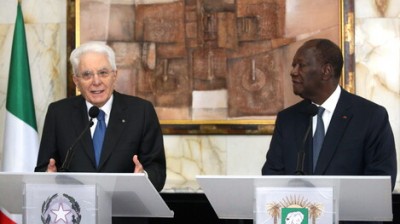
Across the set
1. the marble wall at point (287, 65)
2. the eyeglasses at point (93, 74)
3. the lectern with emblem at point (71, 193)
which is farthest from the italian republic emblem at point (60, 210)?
the marble wall at point (287, 65)

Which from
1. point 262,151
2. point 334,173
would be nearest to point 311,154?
point 334,173

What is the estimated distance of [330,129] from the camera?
404 centimetres

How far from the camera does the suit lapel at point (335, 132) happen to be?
3.98m

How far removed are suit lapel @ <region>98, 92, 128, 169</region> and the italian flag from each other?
188cm

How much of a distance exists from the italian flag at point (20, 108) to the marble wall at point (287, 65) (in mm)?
242

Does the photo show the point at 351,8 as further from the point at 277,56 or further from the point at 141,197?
the point at 141,197

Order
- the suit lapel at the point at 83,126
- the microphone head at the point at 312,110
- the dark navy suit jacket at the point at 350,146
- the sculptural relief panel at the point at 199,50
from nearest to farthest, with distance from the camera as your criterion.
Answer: the microphone head at the point at 312,110
the dark navy suit jacket at the point at 350,146
the suit lapel at the point at 83,126
the sculptural relief panel at the point at 199,50

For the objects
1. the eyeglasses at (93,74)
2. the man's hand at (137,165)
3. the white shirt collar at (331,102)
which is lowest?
the man's hand at (137,165)

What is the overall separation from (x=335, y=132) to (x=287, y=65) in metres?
1.90

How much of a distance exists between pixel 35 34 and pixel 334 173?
10.1 feet

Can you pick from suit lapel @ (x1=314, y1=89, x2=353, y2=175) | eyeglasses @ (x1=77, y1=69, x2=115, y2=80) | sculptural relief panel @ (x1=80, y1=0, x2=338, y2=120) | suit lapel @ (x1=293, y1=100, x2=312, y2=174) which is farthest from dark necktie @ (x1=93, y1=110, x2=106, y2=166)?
sculptural relief panel @ (x1=80, y1=0, x2=338, y2=120)

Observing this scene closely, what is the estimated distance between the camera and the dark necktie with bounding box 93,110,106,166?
4.11m

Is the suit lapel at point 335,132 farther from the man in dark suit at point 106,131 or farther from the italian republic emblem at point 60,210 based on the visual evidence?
the italian republic emblem at point 60,210

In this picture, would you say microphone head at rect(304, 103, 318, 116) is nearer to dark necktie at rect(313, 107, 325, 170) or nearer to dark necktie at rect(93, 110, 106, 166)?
dark necktie at rect(313, 107, 325, 170)
